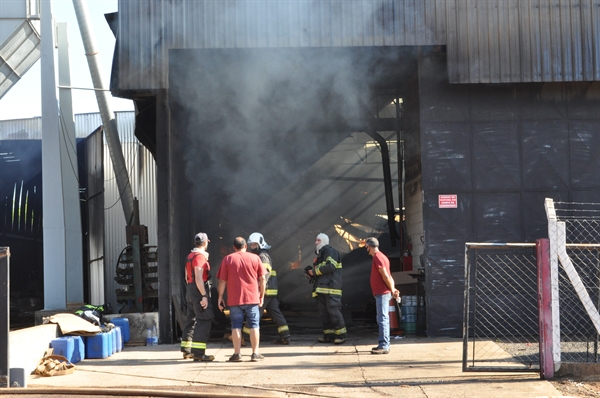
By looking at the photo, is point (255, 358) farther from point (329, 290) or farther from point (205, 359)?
point (329, 290)

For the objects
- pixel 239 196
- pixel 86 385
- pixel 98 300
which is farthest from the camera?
pixel 98 300

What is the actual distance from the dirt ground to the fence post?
0.56 ft

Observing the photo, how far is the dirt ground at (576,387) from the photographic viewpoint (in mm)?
6246

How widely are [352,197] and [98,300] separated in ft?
26.7

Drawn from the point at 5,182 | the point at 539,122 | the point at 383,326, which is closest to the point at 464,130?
the point at 539,122

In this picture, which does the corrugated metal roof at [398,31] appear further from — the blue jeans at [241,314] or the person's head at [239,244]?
the blue jeans at [241,314]

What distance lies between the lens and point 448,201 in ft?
34.8

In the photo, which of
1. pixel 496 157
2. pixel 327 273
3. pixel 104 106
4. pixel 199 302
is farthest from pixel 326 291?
pixel 104 106

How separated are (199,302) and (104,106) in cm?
794

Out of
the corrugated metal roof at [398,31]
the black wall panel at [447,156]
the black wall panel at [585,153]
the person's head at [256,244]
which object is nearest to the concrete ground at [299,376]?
the person's head at [256,244]

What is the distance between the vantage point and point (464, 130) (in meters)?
10.7

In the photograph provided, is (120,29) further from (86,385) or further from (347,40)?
(86,385)

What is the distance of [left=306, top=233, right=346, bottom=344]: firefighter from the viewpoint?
10.3 m

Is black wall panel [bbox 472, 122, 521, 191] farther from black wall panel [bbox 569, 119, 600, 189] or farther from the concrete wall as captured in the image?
the concrete wall
